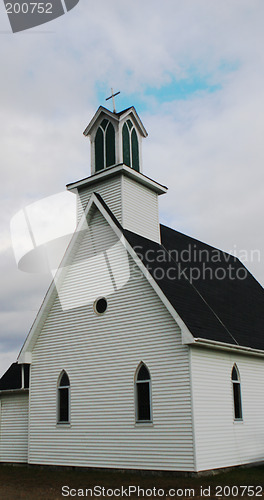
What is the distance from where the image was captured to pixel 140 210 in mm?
22312

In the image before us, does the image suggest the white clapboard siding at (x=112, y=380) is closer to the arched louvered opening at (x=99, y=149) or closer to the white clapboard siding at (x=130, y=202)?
the white clapboard siding at (x=130, y=202)

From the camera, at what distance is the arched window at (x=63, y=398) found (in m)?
20.5

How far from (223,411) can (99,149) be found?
12364 mm

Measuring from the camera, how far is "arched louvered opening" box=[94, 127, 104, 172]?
920 inches

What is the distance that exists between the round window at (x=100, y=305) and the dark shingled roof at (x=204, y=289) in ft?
7.88

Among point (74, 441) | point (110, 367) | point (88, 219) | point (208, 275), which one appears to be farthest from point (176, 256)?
point (74, 441)

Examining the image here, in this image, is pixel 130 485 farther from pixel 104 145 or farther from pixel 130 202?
pixel 104 145

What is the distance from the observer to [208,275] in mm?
24578

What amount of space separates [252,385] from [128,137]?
38.8 ft

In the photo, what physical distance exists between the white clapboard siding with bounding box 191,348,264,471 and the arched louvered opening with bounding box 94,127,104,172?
32.3 feet

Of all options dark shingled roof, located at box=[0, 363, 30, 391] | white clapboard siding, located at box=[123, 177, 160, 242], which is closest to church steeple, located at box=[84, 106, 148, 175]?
white clapboard siding, located at box=[123, 177, 160, 242]

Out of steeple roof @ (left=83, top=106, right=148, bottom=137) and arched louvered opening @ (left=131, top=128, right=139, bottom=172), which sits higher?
steeple roof @ (left=83, top=106, right=148, bottom=137)

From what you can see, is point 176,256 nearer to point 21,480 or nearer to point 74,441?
point 74,441

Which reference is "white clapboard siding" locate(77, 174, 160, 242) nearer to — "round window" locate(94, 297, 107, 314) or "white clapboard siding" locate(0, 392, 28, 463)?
"round window" locate(94, 297, 107, 314)
